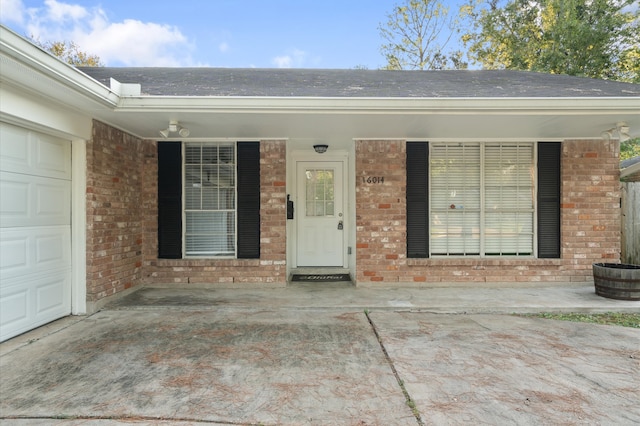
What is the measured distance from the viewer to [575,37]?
1169cm

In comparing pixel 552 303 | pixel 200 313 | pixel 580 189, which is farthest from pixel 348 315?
pixel 580 189

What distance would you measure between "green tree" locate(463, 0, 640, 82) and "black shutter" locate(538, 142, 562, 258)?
28.9ft

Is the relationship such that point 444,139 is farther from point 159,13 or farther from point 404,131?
point 159,13

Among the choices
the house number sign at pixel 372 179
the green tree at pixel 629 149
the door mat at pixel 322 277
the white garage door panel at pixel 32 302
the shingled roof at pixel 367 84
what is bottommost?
the door mat at pixel 322 277

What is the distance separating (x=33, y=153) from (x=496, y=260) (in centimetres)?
623

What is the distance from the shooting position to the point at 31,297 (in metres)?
3.79

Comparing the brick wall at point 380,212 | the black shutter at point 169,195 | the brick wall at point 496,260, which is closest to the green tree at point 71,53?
the black shutter at point 169,195

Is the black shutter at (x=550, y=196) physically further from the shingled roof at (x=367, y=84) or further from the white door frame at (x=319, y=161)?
the white door frame at (x=319, y=161)

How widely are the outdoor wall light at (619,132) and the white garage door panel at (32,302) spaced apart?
715 cm

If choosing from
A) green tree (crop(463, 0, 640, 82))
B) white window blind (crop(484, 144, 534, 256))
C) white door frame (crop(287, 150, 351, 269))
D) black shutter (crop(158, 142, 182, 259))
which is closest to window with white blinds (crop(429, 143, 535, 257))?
white window blind (crop(484, 144, 534, 256))

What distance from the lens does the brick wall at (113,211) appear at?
14.5ft

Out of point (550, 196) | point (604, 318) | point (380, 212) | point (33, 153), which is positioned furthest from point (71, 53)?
point (604, 318)

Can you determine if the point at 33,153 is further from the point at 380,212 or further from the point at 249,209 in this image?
the point at 380,212

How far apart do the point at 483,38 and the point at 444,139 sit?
13.1 m
